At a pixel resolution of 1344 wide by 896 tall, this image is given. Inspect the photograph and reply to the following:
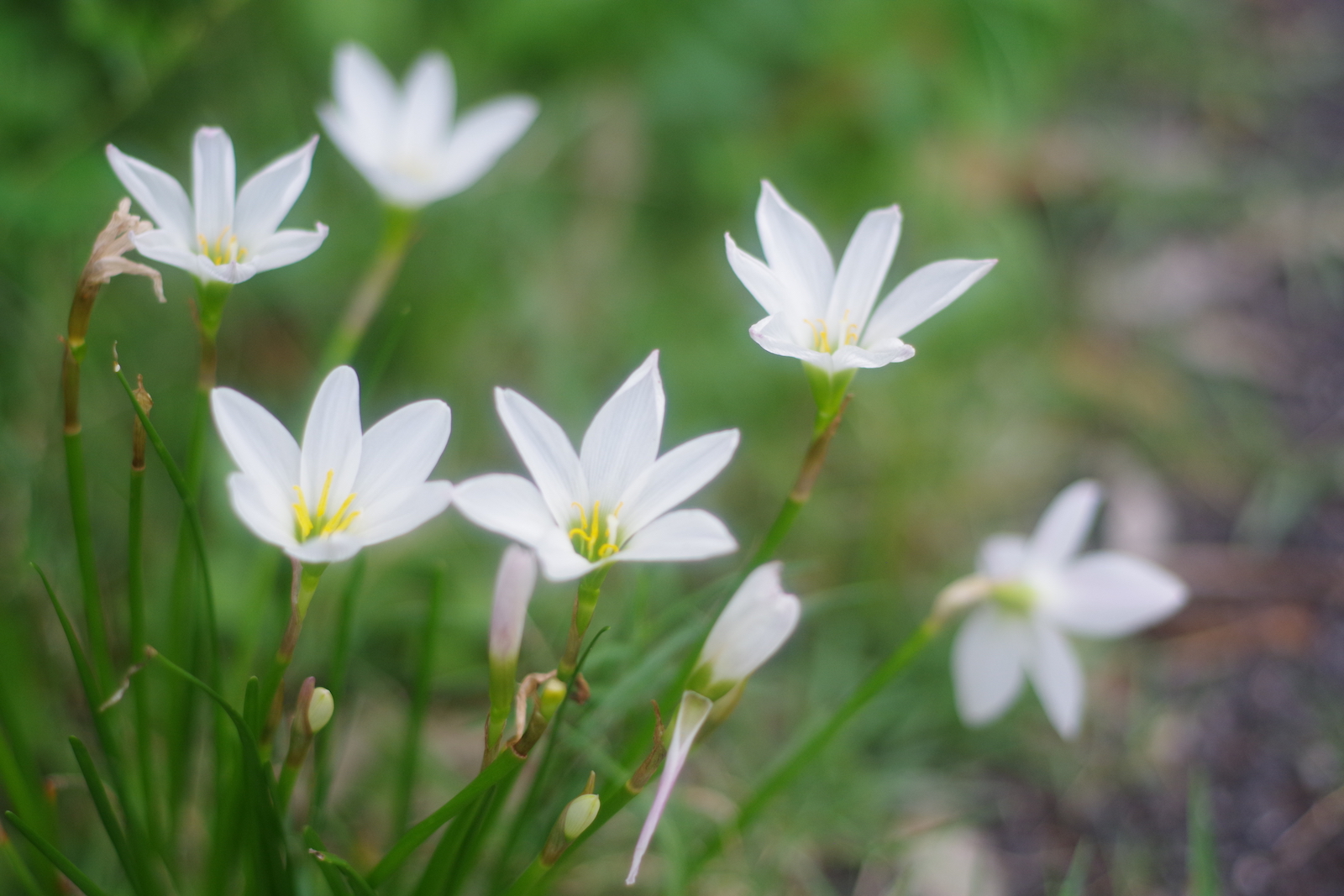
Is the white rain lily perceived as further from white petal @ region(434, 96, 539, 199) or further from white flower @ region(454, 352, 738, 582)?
white petal @ region(434, 96, 539, 199)

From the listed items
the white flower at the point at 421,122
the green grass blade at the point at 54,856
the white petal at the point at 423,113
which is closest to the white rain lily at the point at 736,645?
the green grass blade at the point at 54,856

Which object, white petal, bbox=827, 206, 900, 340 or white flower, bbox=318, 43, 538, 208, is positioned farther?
white flower, bbox=318, 43, 538, 208

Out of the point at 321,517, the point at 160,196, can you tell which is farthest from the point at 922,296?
the point at 160,196

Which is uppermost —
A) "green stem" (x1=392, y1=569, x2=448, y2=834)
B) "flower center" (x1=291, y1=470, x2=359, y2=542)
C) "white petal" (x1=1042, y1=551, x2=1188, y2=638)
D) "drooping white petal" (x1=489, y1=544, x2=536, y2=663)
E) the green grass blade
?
"flower center" (x1=291, y1=470, x2=359, y2=542)

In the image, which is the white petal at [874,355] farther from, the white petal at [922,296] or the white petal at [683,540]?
the white petal at [683,540]

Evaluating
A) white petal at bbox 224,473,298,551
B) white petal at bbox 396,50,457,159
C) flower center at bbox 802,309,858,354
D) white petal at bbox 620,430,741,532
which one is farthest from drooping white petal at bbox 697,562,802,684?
white petal at bbox 396,50,457,159
